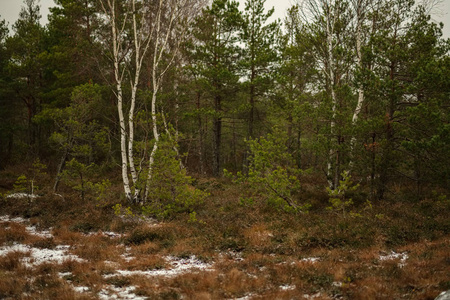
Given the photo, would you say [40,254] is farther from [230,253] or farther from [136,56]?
[136,56]

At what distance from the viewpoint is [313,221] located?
9.21 metres

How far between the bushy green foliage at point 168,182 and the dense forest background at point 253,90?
0.05m

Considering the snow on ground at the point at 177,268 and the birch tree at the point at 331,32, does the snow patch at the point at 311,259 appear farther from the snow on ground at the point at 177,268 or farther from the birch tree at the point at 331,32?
the birch tree at the point at 331,32

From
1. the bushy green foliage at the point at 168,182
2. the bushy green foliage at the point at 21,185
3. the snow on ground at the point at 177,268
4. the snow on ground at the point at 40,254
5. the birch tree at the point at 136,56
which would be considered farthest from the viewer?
the bushy green foliage at the point at 21,185

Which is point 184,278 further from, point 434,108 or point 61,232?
point 434,108

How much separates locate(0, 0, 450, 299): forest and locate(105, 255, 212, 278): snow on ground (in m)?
0.09

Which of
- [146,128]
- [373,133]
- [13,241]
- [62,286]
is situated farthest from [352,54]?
[13,241]

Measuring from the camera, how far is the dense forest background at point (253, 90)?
32.4 ft

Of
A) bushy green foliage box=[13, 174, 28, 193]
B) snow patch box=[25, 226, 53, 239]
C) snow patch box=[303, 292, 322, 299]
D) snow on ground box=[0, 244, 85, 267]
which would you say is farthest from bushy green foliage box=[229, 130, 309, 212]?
bushy green foliage box=[13, 174, 28, 193]

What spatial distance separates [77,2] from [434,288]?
22991mm

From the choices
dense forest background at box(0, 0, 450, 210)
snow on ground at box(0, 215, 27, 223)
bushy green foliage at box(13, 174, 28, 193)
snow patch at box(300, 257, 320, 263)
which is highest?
dense forest background at box(0, 0, 450, 210)

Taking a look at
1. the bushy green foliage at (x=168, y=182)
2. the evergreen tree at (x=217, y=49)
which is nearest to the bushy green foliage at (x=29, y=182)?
the bushy green foliage at (x=168, y=182)

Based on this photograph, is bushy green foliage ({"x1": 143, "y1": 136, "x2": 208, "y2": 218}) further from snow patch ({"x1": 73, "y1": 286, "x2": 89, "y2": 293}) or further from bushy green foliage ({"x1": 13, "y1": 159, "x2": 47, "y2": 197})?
bushy green foliage ({"x1": 13, "y1": 159, "x2": 47, "y2": 197})

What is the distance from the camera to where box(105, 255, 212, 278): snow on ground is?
615 centimetres
